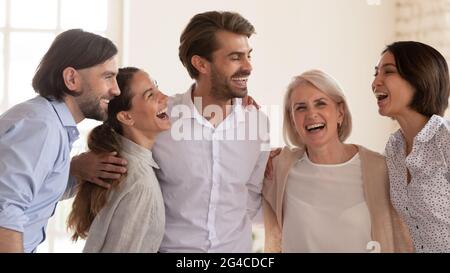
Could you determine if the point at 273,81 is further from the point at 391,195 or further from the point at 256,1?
the point at 391,195

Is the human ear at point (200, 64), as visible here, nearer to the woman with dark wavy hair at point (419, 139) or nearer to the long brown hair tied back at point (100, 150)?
the long brown hair tied back at point (100, 150)

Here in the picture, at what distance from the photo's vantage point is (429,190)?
1481 millimetres

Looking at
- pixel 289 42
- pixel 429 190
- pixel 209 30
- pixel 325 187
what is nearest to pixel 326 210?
pixel 325 187

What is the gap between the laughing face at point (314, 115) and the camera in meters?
1.63

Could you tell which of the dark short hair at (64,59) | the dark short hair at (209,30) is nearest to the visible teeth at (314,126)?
the dark short hair at (209,30)

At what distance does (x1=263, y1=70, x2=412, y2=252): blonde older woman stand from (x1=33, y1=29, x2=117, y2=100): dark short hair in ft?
1.93

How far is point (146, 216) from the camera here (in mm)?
1480

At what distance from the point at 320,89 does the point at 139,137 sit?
526 mm

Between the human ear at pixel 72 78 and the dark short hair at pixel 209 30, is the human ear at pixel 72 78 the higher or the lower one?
the lower one

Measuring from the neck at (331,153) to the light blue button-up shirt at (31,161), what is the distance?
2.26 feet

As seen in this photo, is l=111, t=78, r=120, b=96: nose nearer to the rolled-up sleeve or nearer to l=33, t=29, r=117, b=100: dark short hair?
l=33, t=29, r=117, b=100: dark short hair

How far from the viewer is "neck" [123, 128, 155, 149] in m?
1.62

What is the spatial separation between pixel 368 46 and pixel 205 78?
82.9 inches
